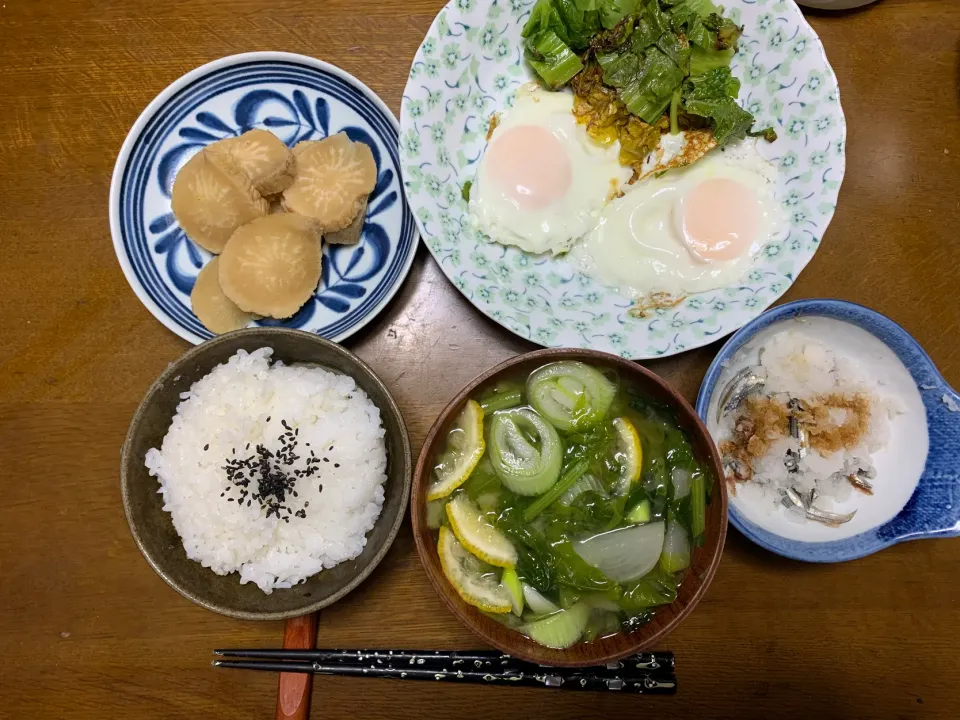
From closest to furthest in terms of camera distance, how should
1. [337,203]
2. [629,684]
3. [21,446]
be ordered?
[629,684] → [337,203] → [21,446]

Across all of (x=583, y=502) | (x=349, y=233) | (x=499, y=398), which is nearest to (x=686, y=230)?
(x=499, y=398)

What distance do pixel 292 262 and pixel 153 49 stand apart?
3.47 feet

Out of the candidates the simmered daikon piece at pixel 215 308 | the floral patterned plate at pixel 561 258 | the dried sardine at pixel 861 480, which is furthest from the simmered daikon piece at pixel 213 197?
the dried sardine at pixel 861 480

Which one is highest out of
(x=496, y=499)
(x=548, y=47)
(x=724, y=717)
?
(x=548, y=47)

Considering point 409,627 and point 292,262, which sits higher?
point 292,262

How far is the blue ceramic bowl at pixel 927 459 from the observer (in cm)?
184

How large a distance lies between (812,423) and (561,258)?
1013 mm

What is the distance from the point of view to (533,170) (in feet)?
6.85

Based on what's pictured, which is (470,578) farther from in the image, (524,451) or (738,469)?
(738,469)

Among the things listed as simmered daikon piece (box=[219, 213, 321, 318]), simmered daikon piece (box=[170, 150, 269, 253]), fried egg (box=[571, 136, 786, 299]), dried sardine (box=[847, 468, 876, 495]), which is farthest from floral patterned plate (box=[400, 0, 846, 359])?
dried sardine (box=[847, 468, 876, 495])

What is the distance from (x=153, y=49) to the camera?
2.22 m

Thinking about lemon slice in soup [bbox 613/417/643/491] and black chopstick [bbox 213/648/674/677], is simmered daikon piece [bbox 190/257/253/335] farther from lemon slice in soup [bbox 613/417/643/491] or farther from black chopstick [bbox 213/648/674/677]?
lemon slice in soup [bbox 613/417/643/491]

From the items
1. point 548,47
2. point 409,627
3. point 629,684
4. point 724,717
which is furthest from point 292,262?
point 724,717

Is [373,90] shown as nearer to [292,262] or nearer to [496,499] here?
[292,262]
